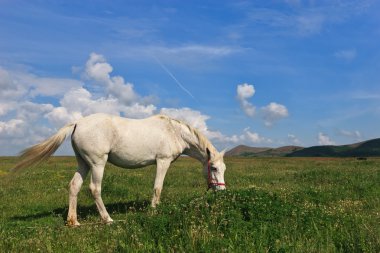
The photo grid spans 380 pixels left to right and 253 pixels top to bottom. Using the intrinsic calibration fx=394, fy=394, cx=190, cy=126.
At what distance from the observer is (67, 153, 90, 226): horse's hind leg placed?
10383 millimetres

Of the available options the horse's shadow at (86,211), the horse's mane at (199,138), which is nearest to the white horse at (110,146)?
the horse's mane at (199,138)

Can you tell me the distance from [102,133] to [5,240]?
393 centimetres

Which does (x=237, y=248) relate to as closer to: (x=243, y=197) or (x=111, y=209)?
(x=243, y=197)

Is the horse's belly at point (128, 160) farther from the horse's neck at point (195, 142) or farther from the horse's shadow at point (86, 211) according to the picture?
the horse's neck at point (195, 142)

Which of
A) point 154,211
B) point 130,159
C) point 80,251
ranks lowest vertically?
point 80,251

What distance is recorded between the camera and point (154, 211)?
810cm

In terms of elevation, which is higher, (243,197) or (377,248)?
(243,197)

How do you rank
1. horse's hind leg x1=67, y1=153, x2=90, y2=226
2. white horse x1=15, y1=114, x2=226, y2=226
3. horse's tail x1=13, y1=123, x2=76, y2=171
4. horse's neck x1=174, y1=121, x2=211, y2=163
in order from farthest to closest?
1. horse's neck x1=174, y1=121, x2=211, y2=163
2. horse's tail x1=13, y1=123, x2=76, y2=171
3. white horse x1=15, y1=114, x2=226, y2=226
4. horse's hind leg x1=67, y1=153, x2=90, y2=226

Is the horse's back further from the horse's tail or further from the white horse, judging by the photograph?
the horse's tail

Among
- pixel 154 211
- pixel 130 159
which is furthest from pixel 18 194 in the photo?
pixel 154 211

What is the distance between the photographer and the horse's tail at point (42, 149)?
11.1 m

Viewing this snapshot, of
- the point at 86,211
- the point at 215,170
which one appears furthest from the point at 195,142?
the point at 86,211

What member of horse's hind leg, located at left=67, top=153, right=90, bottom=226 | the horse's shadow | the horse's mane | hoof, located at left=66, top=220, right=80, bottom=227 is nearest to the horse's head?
the horse's mane

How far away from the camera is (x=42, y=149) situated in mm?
11203
